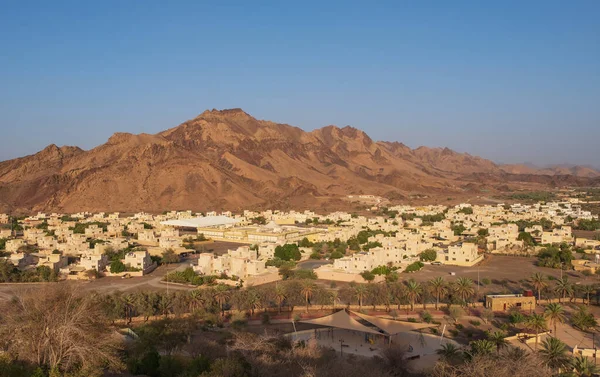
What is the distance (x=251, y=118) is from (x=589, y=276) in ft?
395

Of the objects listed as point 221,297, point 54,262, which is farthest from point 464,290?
point 54,262

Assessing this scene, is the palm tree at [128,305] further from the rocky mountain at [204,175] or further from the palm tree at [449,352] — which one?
the rocky mountain at [204,175]

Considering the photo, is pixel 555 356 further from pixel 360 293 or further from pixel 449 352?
pixel 360 293

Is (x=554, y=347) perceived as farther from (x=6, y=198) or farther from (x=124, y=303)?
(x=6, y=198)

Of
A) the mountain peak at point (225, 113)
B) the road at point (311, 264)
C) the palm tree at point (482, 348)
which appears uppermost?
the mountain peak at point (225, 113)

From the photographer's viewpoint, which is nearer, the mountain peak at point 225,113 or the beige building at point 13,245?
the beige building at point 13,245

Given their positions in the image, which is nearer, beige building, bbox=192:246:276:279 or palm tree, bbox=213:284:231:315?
palm tree, bbox=213:284:231:315

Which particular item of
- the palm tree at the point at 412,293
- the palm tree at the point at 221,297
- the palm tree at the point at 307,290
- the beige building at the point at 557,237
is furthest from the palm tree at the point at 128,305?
the beige building at the point at 557,237

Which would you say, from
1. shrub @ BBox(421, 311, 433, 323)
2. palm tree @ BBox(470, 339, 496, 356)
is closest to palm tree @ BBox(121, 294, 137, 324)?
shrub @ BBox(421, 311, 433, 323)

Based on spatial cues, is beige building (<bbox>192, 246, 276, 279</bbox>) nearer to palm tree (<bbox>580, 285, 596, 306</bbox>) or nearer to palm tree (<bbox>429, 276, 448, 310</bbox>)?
palm tree (<bbox>429, 276, 448, 310</bbox>)

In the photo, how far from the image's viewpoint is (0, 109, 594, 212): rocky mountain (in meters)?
81.3

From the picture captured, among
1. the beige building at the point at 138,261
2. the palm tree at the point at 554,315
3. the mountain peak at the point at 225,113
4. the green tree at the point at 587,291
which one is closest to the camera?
the palm tree at the point at 554,315

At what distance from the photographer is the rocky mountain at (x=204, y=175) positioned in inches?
3201

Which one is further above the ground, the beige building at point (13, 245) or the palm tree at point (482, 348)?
the beige building at point (13, 245)
